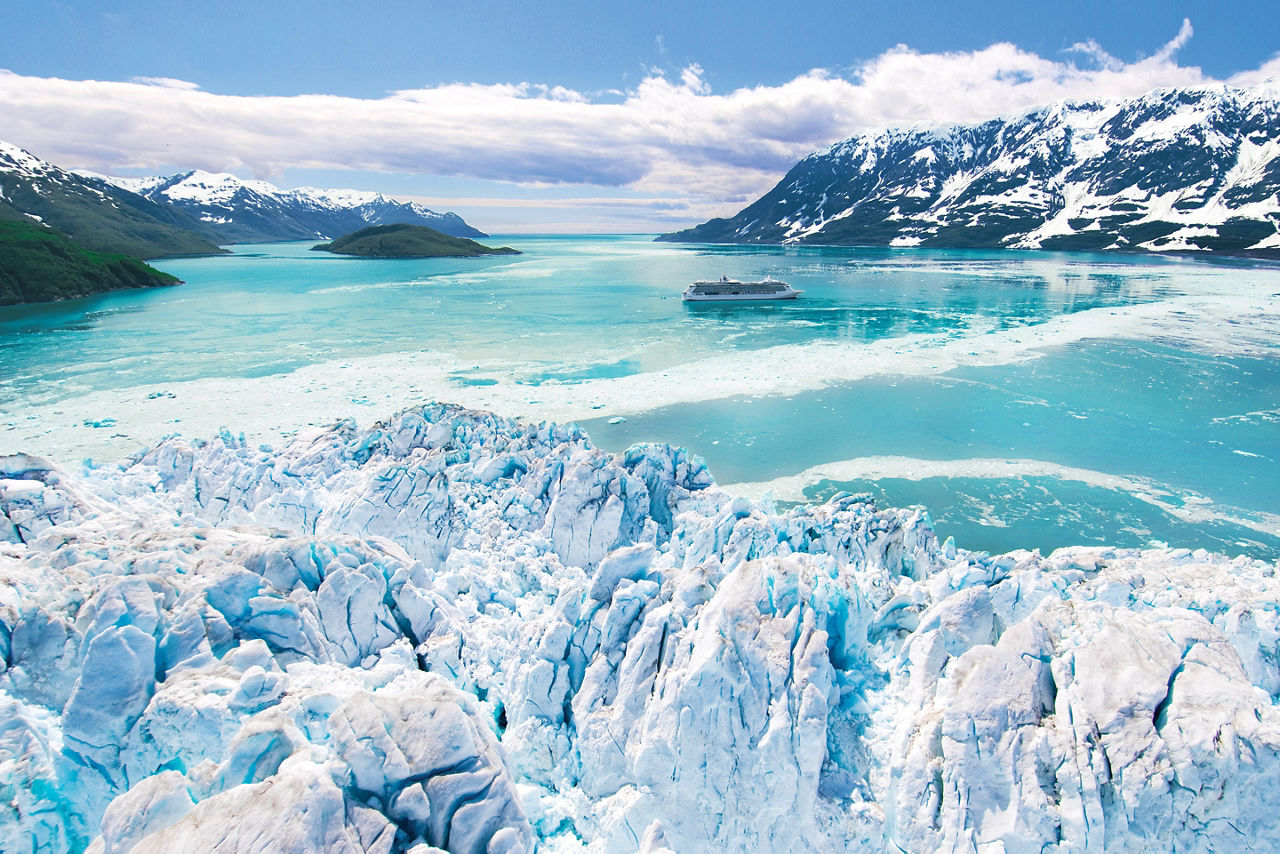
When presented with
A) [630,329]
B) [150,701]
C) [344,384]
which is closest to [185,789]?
[150,701]

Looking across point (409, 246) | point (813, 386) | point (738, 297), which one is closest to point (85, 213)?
point (409, 246)

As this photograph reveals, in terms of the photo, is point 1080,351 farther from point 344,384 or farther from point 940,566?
point 344,384

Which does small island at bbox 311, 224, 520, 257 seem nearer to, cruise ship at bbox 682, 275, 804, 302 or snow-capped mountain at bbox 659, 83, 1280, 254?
cruise ship at bbox 682, 275, 804, 302

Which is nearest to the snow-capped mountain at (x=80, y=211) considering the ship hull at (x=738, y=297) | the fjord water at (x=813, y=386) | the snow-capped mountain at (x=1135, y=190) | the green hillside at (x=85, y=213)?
the green hillside at (x=85, y=213)

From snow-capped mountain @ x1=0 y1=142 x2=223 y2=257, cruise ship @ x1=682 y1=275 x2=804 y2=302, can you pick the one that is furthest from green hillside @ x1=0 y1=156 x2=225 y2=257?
cruise ship @ x1=682 y1=275 x2=804 y2=302

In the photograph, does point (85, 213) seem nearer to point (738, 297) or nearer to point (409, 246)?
point (409, 246)
